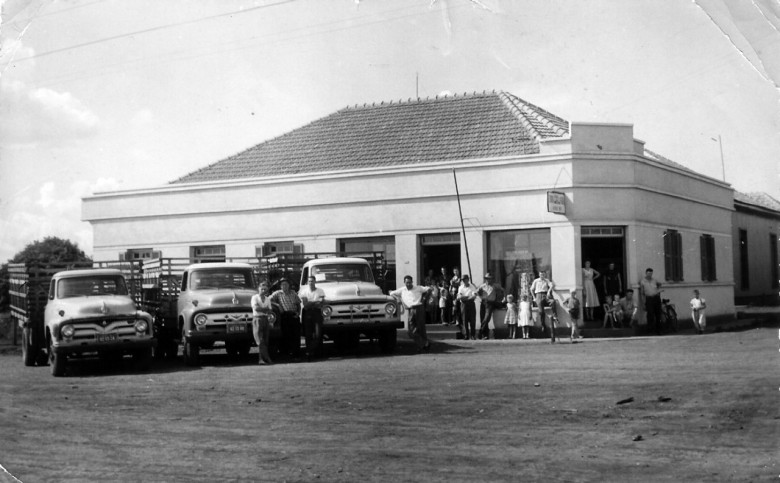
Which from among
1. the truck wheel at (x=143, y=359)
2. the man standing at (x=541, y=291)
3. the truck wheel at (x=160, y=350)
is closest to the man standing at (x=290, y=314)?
the truck wheel at (x=160, y=350)

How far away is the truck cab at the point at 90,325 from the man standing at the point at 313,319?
10.7 ft

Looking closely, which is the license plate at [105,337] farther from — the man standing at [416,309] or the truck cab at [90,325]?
the man standing at [416,309]

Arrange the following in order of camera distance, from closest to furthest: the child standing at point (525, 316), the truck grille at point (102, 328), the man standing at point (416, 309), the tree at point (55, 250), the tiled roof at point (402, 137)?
the truck grille at point (102, 328)
the man standing at point (416, 309)
the child standing at point (525, 316)
the tiled roof at point (402, 137)
the tree at point (55, 250)

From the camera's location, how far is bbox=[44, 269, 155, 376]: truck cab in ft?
51.5

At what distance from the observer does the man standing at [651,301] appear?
22.8 metres

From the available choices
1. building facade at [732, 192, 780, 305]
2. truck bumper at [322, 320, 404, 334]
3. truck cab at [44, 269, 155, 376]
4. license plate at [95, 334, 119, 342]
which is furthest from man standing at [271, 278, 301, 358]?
building facade at [732, 192, 780, 305]

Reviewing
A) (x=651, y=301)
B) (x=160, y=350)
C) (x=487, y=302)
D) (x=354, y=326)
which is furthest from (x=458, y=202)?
(x=160, y=350)

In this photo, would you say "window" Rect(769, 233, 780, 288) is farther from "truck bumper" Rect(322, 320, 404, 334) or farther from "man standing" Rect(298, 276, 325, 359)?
"man standing" Rect(298, 276, 325, 359)

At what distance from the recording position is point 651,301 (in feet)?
Result: 75.3

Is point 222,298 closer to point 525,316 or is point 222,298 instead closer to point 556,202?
point 525,316

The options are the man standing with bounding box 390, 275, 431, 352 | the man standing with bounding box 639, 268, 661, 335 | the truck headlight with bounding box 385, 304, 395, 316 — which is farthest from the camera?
the man standing with bounding box 639, 268, 661, 335

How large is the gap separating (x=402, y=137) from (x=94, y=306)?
1490 cm

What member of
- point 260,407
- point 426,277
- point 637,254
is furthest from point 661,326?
point 260,407

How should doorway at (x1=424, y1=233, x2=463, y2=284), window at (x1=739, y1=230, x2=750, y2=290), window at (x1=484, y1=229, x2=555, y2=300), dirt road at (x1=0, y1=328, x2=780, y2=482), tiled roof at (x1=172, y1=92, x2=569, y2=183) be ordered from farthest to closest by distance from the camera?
window at (x1=739, y1=230, x2=750, y2=290) → tiled roof at (x1=172, y1=92, x2=569, y2=183) → doorway at (x1=424, y1=233, x2=463, y2=284) → window at (x1=484, y1=229, x2=555, y2=300) → dirt road at (x1=0, y1=328, x2=780, y2=482)
